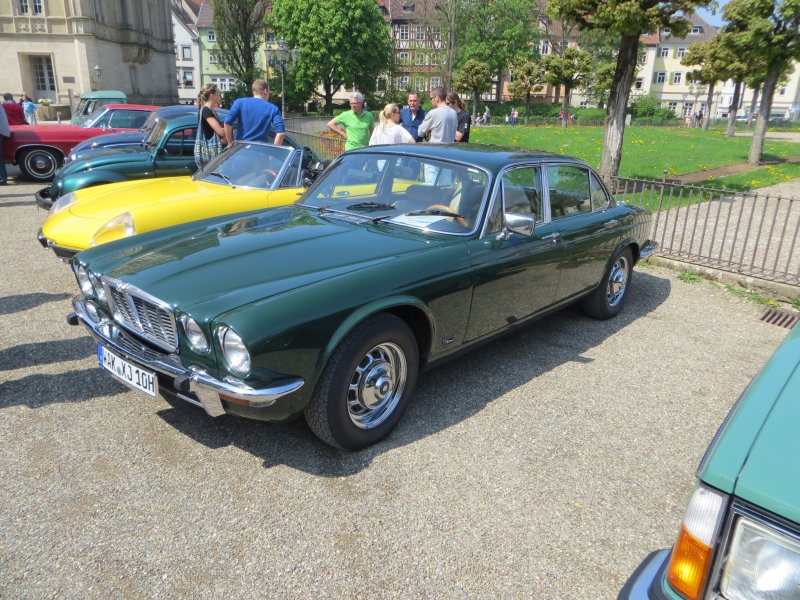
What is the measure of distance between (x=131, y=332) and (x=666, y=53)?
305 ft

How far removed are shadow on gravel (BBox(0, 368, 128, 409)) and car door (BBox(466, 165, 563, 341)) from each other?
253cm

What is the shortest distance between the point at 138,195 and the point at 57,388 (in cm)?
282

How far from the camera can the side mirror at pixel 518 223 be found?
3959 mm

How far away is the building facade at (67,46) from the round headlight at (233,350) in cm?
3818

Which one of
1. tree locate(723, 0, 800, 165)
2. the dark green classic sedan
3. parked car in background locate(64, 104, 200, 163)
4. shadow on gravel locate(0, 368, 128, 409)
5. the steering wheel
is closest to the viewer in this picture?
the dark green classic sedan

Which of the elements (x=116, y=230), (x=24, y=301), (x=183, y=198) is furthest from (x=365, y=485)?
(x=24, y=301)

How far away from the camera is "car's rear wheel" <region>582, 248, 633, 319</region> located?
18.2ft

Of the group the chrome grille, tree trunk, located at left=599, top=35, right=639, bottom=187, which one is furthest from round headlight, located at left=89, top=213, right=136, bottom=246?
tree trunk, located at left=599, top=35, right=639, bottom=187

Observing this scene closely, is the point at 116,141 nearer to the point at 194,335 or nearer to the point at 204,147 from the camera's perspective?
the point at 204,147

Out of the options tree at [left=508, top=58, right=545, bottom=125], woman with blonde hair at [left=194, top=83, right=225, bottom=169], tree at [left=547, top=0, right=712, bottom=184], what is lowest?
woman with blonde hair at [left=194, top=83, right=225, bottom=169]

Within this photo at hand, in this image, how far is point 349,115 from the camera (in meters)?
8.33

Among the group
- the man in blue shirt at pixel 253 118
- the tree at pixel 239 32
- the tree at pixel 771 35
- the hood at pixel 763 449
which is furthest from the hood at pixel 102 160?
the tree at pixel 239 32

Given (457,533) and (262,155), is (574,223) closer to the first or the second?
(457,533)

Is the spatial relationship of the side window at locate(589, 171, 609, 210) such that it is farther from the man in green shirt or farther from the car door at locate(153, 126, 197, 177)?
the car door at locate(153, 126, 197, 177)
